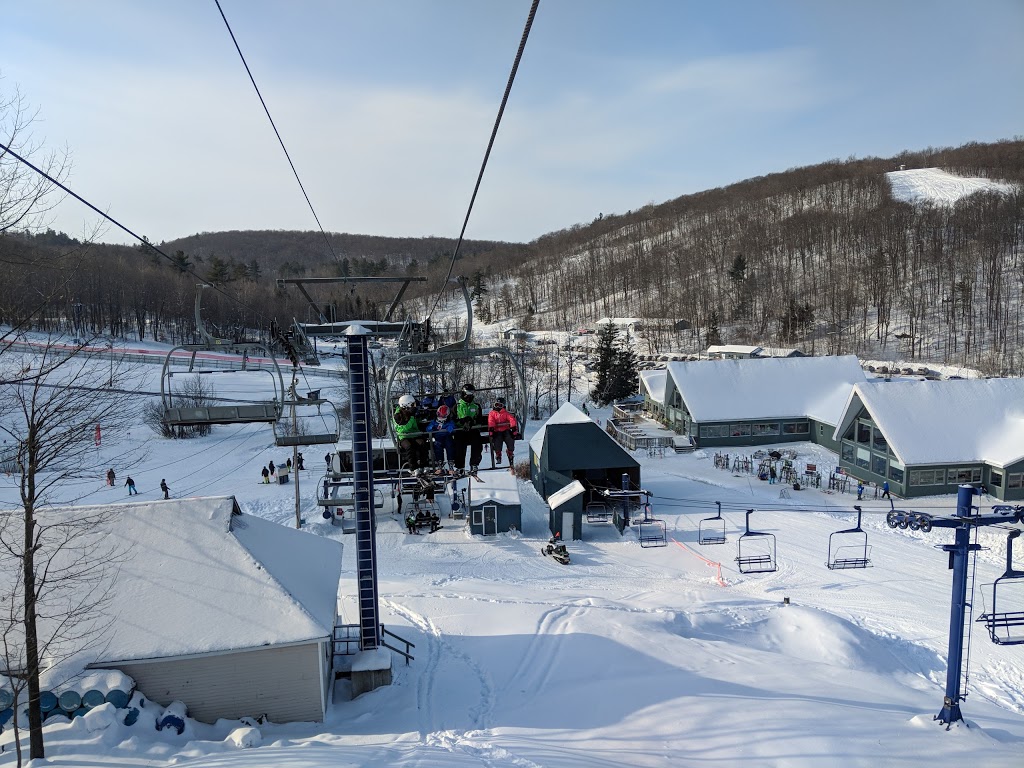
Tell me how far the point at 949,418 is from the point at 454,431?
1003 inches

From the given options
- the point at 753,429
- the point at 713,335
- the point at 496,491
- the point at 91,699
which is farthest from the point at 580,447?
the point at 713,335

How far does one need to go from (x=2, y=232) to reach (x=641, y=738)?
10172mm

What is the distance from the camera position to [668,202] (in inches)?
6147

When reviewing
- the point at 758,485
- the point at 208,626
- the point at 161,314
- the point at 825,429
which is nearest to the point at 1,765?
the point at 208,626

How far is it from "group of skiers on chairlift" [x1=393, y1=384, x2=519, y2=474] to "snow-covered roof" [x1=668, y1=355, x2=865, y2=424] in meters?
25.5

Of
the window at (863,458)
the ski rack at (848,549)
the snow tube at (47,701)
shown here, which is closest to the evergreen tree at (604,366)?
the window at (863,458)

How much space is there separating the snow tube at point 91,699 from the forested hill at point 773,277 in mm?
24839

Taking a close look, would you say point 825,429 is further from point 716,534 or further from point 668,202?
point 668,202

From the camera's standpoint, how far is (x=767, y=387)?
35344mm

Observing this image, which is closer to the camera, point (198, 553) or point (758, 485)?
point (198, 553)

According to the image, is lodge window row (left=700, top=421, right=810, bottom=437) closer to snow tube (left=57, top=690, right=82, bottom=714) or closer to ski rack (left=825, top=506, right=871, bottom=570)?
ski rack (left=825, top=506, right=871, bottom=570)

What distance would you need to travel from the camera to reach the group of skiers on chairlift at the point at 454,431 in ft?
32.4

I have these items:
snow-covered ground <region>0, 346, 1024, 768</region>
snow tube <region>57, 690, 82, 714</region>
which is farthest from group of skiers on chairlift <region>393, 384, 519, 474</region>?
snow tube <region>57, 690, 82, 714</region>

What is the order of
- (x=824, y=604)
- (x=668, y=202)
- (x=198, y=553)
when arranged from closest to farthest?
(x=198, y=553) < (x=824, y=604) < (x=668, y=202)
